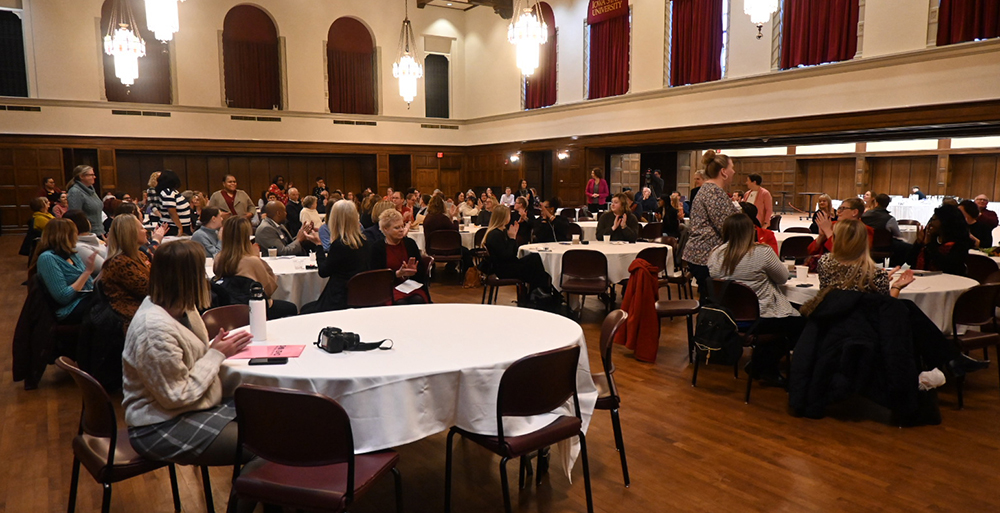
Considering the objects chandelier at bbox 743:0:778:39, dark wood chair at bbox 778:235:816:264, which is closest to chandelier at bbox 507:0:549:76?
chandelier at bbox 743:0:778:39

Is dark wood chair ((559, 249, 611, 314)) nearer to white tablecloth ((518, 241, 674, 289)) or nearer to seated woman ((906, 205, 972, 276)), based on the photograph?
white tablecloth ((518, 241, 674, 289))

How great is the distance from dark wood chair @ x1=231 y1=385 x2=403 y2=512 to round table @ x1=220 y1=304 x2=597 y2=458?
0.79ft

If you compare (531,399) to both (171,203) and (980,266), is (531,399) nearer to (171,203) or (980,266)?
(980,266)

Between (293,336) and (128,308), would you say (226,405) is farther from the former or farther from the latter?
(128,308)

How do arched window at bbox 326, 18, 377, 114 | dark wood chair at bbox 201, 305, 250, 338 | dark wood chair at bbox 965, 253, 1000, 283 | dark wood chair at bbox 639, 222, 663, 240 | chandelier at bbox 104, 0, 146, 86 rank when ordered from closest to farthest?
dark wood chair at bbox 201, 305, 250, 338, dark wood chair at bbox 965, 253, 1000, 283, dark wood chair at bbox 639, 222, 663, 240, chandelier at bbox 104, 0, 146, 86, arched window at bbox 326, 18, 377, 114

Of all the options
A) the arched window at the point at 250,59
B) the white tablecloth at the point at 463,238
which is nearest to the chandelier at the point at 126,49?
the arched window at the point at 250,59

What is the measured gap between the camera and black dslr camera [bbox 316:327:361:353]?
8.52 ft

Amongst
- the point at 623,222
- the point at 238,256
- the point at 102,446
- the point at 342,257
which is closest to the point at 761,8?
the point at 623,222

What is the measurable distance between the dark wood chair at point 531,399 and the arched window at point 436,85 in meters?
17.2

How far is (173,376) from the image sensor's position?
7.22 feet

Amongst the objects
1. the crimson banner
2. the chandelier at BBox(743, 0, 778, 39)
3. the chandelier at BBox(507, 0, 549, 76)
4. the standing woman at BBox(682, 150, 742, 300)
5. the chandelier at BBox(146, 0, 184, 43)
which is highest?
the crimson banner

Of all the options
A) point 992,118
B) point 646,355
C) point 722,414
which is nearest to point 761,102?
point 992,118

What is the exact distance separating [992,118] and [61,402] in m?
11.6

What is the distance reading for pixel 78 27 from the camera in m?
14.3
